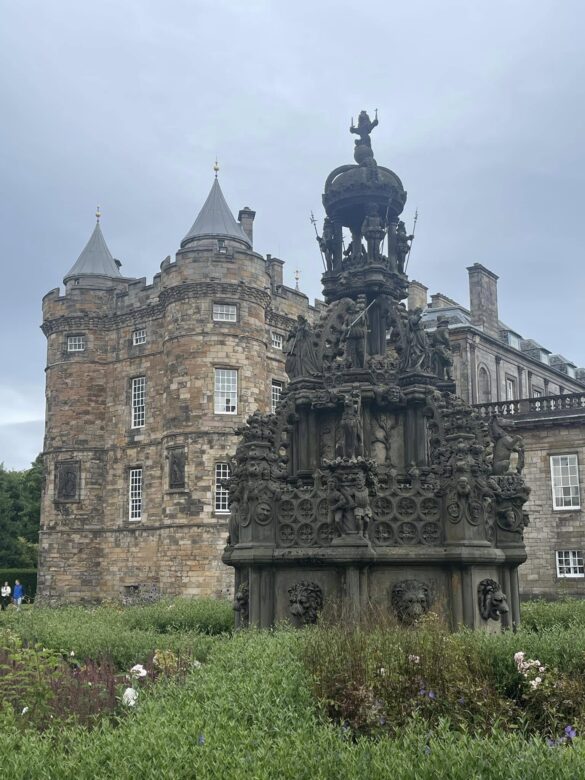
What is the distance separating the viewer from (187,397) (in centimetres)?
4075

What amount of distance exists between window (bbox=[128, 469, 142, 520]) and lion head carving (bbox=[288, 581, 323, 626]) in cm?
3222

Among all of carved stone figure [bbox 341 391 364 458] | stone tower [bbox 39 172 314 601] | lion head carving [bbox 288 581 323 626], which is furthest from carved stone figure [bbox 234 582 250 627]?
stone tower [bbox 39 172 314 601]

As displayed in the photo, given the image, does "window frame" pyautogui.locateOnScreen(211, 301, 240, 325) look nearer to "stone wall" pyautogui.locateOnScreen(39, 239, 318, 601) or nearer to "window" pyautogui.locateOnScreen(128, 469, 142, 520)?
"stone wall" pyautogui.locateOnScreen(39, 239, 318, 601)

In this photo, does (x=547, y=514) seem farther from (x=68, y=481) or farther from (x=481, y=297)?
(x=68, y=481)

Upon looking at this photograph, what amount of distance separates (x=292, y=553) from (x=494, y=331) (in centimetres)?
4120

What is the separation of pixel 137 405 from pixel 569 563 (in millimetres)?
21291

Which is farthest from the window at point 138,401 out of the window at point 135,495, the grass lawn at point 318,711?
the grass lawn at point 318,711

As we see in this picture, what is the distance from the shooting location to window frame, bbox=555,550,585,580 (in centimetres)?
3697

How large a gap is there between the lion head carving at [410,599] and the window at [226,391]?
28.9 metres

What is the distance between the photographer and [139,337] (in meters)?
45.3

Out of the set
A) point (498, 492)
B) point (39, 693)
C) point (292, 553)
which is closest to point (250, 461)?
point (292, 553)

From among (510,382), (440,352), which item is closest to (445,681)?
(440,352)

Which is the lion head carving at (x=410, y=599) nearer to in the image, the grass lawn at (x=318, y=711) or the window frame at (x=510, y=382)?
the grass lawn at (x=318, y=711)

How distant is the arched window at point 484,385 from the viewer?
48.6 m
